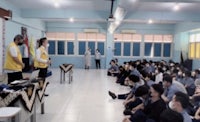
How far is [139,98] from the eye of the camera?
472 cm

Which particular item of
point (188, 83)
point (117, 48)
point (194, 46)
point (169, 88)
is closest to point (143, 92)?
point (169, 88)

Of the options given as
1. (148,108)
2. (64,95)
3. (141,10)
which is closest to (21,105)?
(148,108)

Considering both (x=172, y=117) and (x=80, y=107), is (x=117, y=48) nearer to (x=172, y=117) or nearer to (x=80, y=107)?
(x=80, y=107)

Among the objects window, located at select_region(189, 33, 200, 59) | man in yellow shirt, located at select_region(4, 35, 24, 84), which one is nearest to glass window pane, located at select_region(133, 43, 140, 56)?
window, located at select_region(189, 33, 200, 59)

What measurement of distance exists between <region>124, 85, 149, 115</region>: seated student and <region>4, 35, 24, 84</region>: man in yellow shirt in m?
2.35

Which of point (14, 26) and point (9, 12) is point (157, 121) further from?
point (14, 26)

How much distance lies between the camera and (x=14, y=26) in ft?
33.4

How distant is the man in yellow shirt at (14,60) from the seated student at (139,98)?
235 centimetres

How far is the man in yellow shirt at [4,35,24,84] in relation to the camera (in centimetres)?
470

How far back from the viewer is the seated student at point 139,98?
4213 mm

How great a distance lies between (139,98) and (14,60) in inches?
103

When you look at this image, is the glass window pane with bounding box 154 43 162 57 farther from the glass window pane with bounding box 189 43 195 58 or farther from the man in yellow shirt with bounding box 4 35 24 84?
the man in yellow shirt with bounding box 4 35 24 84

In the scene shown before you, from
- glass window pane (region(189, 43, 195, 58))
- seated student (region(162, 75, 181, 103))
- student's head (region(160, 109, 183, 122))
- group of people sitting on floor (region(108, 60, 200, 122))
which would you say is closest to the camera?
student's head (region(160, 109, 183, 122))

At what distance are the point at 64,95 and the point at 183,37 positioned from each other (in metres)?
10.6
